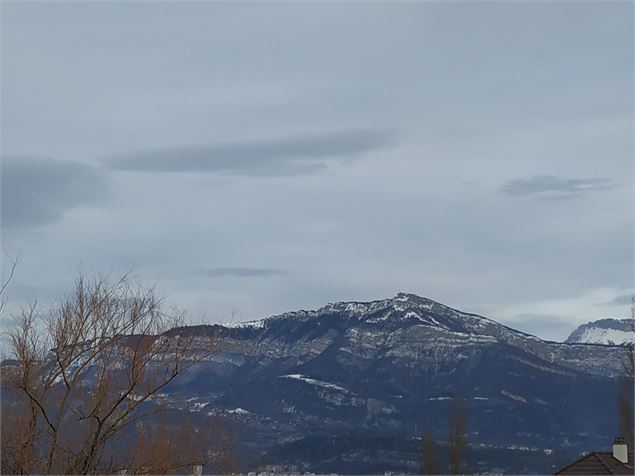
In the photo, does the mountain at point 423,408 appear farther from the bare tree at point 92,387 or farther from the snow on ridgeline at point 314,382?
the bare tree at point 92,387

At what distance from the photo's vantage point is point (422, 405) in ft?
594

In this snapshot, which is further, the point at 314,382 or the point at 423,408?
the point at 314,382

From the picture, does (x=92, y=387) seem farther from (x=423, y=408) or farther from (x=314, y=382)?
(x=314, y=382)

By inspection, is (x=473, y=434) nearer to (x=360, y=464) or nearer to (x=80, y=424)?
(x=360, y=464)

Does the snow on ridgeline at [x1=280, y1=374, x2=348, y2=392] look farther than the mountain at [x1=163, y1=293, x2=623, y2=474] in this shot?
Yes

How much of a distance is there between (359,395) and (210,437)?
165146 millimetres

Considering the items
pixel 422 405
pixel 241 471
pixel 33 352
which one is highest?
pixel 422 405

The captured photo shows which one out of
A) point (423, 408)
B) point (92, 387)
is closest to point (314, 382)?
point (423, 408)

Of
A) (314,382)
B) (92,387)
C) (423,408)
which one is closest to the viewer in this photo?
(92,387)

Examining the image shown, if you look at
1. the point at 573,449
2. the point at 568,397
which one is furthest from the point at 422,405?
the point at 573,449

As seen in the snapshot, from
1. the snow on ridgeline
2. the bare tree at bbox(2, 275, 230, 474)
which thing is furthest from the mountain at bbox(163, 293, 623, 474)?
the bare tree at bbox(2, 275, 230, 474)

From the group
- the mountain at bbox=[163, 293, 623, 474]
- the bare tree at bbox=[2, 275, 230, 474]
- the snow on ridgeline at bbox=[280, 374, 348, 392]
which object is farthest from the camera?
the snow on ridgeline at bbox=[280, 374, 348, 392]

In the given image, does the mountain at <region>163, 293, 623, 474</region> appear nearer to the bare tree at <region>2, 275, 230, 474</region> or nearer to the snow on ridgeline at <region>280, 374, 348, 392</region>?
the snow on ridgeline at <region>280, 374, 348, 392</region>

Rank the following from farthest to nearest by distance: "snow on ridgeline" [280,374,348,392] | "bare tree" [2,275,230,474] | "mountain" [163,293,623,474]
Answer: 1. "snow on ridgeline" [280,374,348,392]
2. "mountain" [163,293,623,474]
3. "bare tree" [2,275,230,474]
